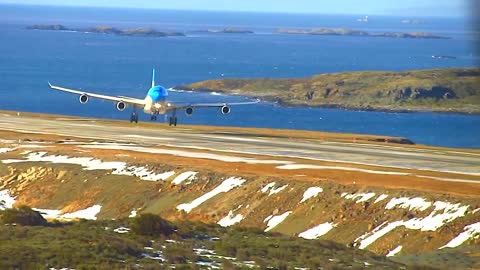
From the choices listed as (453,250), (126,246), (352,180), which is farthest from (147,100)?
(126,246)

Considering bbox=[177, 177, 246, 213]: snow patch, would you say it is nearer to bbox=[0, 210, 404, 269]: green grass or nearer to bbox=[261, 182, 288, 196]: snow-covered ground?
bbox=[261, 182, 288, 196]: snow-covered ground

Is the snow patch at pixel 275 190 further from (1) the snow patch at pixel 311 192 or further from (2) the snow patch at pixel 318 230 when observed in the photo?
(2) the snow patch at pixel 318 230

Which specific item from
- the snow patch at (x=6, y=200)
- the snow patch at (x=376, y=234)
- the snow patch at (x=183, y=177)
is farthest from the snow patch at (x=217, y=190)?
the snow patch at (x=376, y=234)

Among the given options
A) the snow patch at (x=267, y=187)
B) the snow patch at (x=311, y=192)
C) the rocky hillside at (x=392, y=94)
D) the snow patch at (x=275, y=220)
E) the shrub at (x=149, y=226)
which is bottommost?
the rocky hillside at (x=392, y=94)

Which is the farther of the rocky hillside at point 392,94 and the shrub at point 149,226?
the rocky hillside at point 392,94

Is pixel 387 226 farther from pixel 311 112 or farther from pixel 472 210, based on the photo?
pixel 311 112

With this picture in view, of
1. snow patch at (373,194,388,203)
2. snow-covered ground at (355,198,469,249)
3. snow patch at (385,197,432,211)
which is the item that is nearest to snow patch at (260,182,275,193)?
snow patch at (373,194,388,203)

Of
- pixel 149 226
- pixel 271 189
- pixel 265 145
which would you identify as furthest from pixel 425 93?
pixel 149 226
